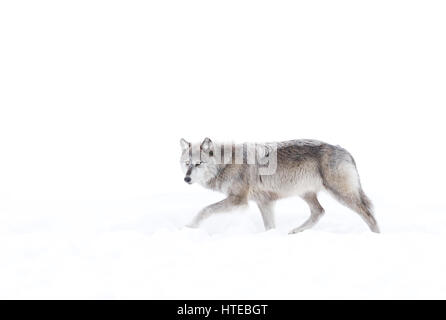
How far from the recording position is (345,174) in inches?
280

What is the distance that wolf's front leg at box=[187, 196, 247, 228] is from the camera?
270 inches

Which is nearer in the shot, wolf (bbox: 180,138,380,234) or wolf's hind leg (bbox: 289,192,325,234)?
wolf (bbox: 180,138,380,234)

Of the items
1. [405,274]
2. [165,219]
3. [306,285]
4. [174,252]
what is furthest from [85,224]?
[405,274]

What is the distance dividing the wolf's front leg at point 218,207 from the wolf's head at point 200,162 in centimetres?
49

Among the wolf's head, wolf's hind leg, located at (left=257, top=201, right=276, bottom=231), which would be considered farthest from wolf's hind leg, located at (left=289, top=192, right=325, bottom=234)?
the wolf's head

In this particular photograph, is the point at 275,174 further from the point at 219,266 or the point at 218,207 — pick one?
the point at 219,266

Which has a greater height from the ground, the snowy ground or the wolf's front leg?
the wolf's front leg

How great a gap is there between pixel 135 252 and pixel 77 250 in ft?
2.13

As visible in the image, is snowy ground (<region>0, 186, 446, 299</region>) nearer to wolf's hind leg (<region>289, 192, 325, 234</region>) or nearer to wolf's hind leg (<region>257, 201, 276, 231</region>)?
wolf's hind leg (<region>257, 201, 276, 231</region>)

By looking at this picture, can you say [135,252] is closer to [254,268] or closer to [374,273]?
[254,268]

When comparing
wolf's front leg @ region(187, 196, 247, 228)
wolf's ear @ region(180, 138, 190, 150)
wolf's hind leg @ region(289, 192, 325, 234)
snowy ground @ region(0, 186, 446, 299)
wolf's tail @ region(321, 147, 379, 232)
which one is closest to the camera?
snowy ground @ region(0, 186, 446, 299)

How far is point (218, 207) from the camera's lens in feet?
22.9

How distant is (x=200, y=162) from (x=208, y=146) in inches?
11.8

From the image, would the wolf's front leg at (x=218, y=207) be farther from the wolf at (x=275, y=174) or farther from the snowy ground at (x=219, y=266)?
the snowy ground at (x=219, y=266)
